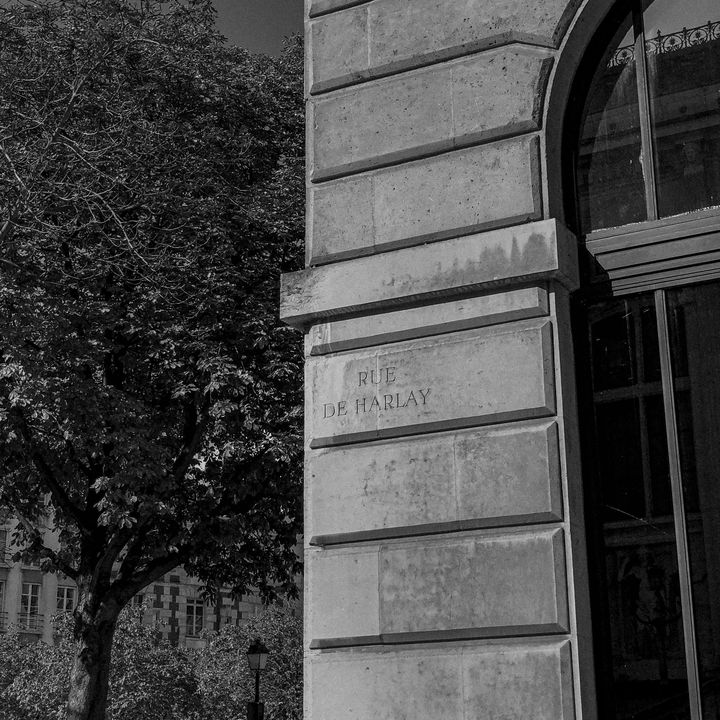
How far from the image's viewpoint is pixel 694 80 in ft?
26.6

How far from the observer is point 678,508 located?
7.39 m

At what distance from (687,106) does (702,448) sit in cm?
238

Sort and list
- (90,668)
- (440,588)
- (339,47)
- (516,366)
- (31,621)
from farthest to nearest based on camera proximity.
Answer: (31,621) → (90,668) → (339,47) → (516,366) → (440,588)

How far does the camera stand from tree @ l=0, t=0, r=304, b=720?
2008 centimetres

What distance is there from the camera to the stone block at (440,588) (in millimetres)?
7254

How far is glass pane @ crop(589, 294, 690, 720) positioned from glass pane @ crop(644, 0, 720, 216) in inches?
31.6

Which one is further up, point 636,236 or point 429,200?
point 429,200

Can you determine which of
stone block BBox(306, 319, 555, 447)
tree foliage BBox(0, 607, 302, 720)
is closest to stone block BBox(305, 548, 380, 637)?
stone block BBox(306, 319, 555, 447)

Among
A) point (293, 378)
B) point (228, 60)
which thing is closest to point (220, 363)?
point (293, 378)

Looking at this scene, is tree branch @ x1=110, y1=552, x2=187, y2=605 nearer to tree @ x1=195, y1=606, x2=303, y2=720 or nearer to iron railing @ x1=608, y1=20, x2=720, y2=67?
iron railing @ x1=608, y1=20, x2=720, y2=67

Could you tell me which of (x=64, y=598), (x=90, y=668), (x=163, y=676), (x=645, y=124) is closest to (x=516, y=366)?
(x=645, y=124)

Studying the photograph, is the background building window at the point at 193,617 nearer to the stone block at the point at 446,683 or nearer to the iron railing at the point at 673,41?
the stone block at the point at 446,683

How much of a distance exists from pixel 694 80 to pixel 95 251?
14648mm

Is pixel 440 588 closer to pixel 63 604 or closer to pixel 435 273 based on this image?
pixel 435 273
